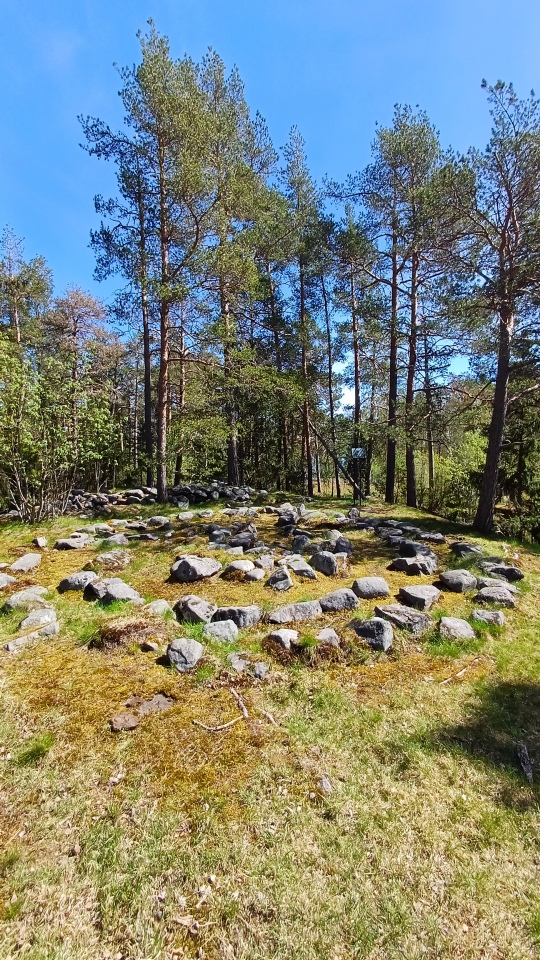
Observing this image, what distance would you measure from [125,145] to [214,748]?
12773 mm

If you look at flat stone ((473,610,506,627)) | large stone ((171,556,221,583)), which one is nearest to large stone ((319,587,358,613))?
flat stone ((473,610,506,627))

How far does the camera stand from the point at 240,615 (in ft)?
13.8

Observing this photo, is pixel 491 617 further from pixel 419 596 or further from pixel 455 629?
pixel 419 596

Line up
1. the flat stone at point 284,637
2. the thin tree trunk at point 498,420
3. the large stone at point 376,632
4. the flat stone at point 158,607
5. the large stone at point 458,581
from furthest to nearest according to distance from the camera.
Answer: the thin tree trunk at point 498,420 → the large stone at point 458,581 → the flat stone at point 158,607 → the large stone at point 376,632 → the flat stone at point 284,637

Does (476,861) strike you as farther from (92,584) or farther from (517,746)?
(92,584)

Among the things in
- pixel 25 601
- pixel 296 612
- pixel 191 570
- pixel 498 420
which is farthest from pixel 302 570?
pixel 498 420

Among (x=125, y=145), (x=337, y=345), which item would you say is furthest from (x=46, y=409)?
(x=337, y=345)

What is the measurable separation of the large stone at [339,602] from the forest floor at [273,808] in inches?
28.7

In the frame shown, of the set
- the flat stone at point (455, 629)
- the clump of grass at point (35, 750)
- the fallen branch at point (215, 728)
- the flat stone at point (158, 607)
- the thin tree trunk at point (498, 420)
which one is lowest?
the fallen branch at point (215, 728)

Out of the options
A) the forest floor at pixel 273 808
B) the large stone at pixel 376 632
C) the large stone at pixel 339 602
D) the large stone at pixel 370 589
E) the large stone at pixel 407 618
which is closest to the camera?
the forest floor at pixel 273 808

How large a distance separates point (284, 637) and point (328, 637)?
1.40 ft

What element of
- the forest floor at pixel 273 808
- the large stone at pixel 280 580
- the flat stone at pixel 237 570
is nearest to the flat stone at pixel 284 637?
the forest floor at pixel 273 808

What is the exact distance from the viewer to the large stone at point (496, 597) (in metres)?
4.91

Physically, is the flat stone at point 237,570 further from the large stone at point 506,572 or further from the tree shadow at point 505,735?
the large stone at point 506,572
